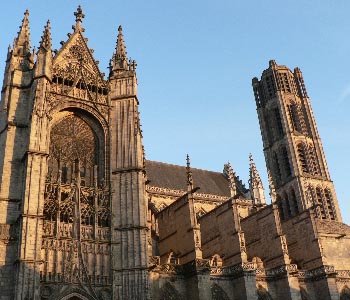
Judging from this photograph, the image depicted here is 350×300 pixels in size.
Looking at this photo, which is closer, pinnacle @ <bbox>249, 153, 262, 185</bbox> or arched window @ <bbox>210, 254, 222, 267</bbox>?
arched window @ <bbox>210, 254, 222, 267</bbox>

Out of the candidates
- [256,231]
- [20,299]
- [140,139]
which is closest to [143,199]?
[140,139]

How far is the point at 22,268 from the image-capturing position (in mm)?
18281

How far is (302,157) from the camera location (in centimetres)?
4606

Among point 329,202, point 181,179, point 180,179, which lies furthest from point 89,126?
point 329,202

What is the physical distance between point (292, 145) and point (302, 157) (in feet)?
5.47

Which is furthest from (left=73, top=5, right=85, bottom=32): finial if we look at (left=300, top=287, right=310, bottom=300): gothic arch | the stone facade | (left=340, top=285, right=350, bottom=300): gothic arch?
(left=340, top=285, right=350, bottom=300): gothic arch

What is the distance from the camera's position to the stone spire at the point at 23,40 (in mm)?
25703

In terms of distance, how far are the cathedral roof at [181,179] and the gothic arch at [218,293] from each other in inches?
550

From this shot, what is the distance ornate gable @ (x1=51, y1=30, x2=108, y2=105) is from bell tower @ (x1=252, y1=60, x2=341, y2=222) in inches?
972

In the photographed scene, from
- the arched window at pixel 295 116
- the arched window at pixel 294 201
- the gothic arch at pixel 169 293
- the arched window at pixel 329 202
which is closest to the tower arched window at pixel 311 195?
the arched window at pixel 294 201

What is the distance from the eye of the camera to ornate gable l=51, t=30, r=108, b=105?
25.1 m

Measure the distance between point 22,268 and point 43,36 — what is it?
13.7m

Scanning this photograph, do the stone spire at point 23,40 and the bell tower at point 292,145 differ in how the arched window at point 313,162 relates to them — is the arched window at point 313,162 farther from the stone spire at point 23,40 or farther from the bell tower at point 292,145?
the stone spire at point 23,40

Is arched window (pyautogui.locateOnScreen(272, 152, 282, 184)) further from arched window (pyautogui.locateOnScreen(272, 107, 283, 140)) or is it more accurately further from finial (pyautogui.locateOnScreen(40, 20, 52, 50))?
finial (pyautogui.locateOnScreen(40, 20, 52, 50))
